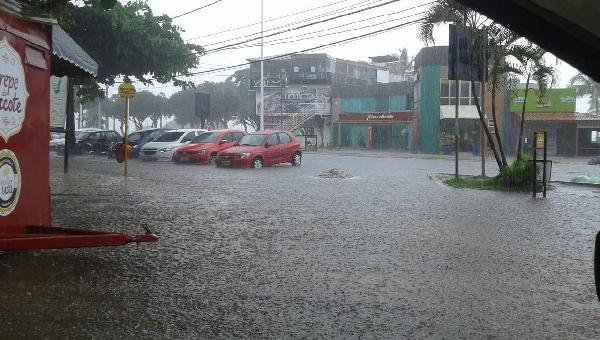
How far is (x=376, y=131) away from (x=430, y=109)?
7227 millimetres

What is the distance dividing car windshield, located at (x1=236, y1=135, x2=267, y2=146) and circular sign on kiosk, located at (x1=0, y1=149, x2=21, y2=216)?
16.8 meters

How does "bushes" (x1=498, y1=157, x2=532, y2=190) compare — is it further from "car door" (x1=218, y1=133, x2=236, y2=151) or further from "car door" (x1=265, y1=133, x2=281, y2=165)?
"car door" (x1=218, y1=133, x2=236, y2=151)

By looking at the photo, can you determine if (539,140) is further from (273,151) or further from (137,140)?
(137,140)

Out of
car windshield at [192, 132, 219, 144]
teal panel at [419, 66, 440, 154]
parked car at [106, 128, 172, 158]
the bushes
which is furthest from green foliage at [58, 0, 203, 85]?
teal panel at [419, 66, 440, 154]

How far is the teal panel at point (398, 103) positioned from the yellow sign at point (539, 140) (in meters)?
34.4

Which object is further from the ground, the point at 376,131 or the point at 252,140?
the point at 376,131

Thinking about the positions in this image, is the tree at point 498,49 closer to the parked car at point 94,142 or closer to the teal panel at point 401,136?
the parked car at point 94,142

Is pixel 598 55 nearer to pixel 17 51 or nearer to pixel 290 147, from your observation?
pixel 17 51

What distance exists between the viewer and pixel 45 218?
5691 mm

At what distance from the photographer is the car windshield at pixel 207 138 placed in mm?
24656

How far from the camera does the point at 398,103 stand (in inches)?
1905

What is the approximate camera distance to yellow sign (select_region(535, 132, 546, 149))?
536 inches

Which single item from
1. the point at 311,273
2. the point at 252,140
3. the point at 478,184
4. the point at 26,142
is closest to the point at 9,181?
Answer: the point at 26,142

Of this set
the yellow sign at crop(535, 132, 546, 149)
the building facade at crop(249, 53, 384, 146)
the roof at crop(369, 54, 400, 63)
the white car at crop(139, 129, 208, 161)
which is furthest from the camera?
the roof at crop(369, 54, 400, 63)
